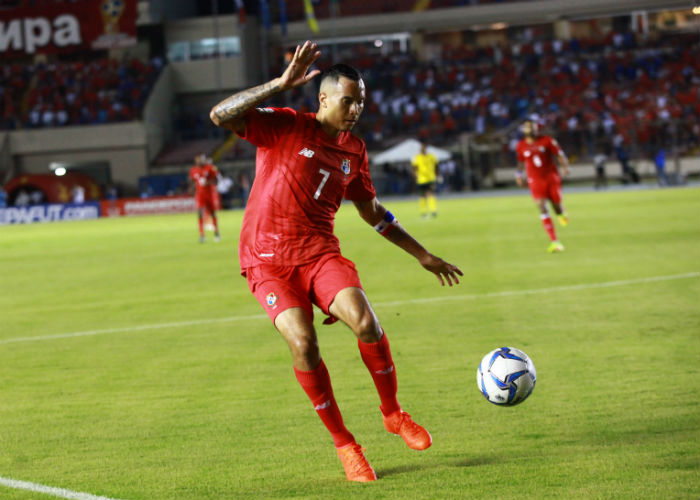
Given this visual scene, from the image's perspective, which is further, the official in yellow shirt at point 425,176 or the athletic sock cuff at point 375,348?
the official in yellow shirt at point 425,176

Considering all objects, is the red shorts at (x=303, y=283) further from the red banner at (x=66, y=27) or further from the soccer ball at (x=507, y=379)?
the red banner at (x=66, y=27)

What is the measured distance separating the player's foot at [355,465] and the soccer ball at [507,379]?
Answer: 1.08 meters

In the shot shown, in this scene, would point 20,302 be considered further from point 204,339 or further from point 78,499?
point 78,499

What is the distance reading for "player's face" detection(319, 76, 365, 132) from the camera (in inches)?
211

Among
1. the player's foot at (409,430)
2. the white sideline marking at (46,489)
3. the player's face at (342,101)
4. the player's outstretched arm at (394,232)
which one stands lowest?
the white sideline marking at (46,489)

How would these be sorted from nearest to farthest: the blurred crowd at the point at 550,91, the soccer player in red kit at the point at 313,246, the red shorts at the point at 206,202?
the soccer player in red kit at the point at 313,246
the red shorts at the point at 206,202
the blurred crowd at the point at 550,91

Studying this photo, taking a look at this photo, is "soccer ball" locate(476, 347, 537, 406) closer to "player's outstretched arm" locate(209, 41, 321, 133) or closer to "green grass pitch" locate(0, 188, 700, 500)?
"green grass pitch" locate(0, 188, 700, 500)

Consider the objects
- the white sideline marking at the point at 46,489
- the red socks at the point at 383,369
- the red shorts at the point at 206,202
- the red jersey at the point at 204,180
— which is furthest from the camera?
the red jersey at the point at 204,180

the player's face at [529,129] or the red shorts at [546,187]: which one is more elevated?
the player's face at [529,129]

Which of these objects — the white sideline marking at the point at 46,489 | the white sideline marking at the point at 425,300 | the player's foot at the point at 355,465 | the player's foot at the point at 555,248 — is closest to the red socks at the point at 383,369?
the player's foot at the point at 355,465

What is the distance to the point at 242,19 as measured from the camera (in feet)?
179

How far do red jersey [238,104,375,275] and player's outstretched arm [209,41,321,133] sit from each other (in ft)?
0.85

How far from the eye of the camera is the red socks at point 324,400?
536cm

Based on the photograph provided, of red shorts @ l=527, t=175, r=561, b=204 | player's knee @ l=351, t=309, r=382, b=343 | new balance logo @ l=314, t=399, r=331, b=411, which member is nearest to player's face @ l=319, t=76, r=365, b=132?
player's knee @ l=351, t=309, r=382, b=343
